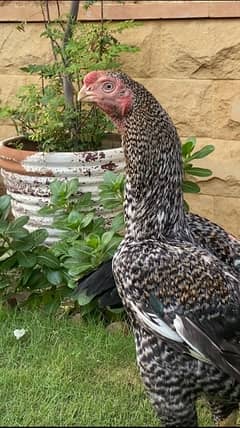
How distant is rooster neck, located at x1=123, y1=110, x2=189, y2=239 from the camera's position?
354 cm

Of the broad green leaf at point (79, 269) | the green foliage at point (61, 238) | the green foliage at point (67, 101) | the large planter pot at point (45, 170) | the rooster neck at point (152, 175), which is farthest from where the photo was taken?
the green foliage at point (67, 101)

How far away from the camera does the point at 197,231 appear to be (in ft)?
12.3

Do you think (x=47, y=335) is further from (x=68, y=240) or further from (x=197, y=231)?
(x=197, y=231)

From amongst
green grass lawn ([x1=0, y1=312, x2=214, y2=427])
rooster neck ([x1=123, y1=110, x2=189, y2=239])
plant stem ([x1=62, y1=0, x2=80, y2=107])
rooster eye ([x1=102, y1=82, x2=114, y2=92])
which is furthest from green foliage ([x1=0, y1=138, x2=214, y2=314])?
rooster eye ([x1=102, y1=82, x2=114, y2=92])

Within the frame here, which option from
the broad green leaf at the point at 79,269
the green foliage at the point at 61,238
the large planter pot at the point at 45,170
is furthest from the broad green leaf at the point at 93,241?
the large planter pot at the point at 45,170

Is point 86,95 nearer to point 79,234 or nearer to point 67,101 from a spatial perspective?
point 79,234

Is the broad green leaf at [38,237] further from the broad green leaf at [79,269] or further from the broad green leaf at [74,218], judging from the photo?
the broad green leaf at [79,269]

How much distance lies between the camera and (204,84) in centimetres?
Result: 586

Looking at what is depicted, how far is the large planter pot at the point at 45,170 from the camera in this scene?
5438mm

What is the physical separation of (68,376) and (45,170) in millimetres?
1595

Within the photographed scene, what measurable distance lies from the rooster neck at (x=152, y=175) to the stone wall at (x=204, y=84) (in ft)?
7.50

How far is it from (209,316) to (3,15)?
380 cm

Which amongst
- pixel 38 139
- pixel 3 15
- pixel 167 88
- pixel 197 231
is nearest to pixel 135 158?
pixel 197 231

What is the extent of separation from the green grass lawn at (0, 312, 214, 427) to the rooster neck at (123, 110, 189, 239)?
2.69 ft
